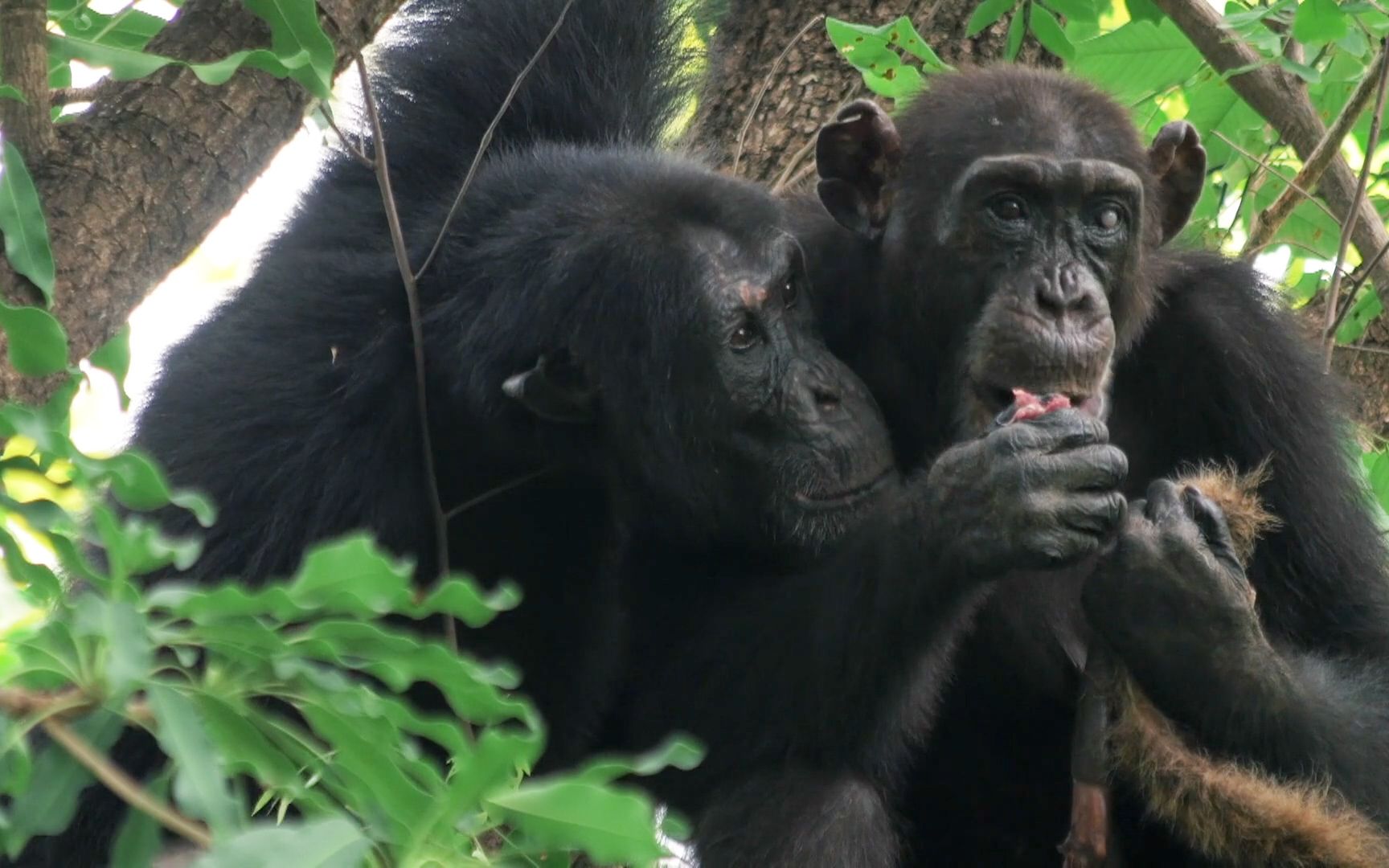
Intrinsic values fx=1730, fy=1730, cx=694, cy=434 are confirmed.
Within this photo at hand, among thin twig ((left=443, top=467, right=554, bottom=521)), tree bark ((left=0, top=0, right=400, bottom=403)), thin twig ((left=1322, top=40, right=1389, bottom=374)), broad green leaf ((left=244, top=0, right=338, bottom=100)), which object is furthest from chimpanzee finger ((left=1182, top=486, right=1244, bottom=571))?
tree bark ((left=0, top=0, right=400, bottom=403))

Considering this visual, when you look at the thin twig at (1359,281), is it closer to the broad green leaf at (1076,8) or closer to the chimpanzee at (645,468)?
the broad green leaf at (1076,8)

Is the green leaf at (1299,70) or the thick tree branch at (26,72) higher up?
the thick tree branch at (26,72)

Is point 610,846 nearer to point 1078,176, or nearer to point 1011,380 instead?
point 1011,380

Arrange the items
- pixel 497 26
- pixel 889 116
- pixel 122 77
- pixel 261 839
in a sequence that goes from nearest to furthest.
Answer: pixel 261 839 → pixel 122 77 → pixel 889 116 → pixel 497 26

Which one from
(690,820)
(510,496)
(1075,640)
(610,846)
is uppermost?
(610,846)

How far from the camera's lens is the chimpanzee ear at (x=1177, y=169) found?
4902 mm

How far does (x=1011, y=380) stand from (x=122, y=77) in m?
2.23

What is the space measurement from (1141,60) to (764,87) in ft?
4.28

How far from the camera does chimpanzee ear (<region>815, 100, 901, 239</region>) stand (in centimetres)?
485

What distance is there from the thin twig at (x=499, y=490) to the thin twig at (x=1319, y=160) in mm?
2376

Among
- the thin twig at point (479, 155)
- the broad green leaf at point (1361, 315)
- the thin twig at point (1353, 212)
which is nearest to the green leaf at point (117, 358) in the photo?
the thin twig at point (479, 155)

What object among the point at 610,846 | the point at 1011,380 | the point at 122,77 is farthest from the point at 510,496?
the point at 610,846

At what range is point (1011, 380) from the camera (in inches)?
172

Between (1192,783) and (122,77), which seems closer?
(122,77)
